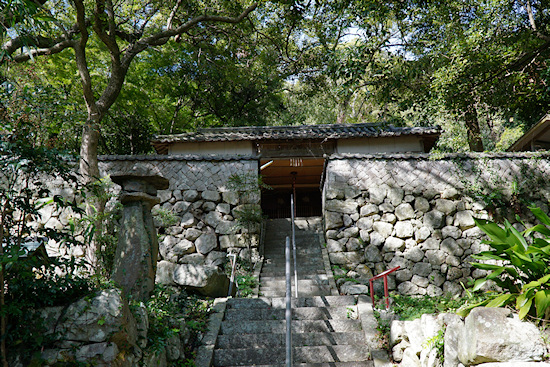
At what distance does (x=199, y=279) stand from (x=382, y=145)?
7.72 meters

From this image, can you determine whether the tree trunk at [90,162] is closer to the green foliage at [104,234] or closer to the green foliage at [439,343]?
the green foliage at [104,234]

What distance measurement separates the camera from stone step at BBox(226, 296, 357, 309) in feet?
19.0

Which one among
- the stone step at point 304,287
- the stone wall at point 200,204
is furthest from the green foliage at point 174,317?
the stone wall at point 200,204

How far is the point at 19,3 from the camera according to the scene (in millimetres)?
3627

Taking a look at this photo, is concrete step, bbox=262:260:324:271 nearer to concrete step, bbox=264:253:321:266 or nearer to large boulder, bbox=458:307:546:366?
concrete step, bbox=264:253:321:266

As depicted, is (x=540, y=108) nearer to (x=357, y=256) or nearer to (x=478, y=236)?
(x=478, y=236)

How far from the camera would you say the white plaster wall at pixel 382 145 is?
11.5m

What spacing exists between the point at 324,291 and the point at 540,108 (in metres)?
8.83

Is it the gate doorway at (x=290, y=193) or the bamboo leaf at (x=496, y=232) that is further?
the gate doorway at (x=290, y=193)

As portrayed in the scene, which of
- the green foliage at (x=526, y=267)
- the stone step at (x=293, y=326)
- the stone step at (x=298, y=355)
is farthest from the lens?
the stone step at (x=293, y=326)

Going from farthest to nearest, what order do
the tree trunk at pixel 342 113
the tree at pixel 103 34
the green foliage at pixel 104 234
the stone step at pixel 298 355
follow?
the tree trunk at pixel 342 113 < the tree at pixel 103 34 < the green foliage at pixel 104 234 < the stone step at pixel 298 355

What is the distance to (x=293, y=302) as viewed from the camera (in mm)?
5879

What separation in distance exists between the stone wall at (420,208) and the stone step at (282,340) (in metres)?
2.70

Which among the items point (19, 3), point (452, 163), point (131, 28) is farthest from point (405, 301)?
point (131, 28)
